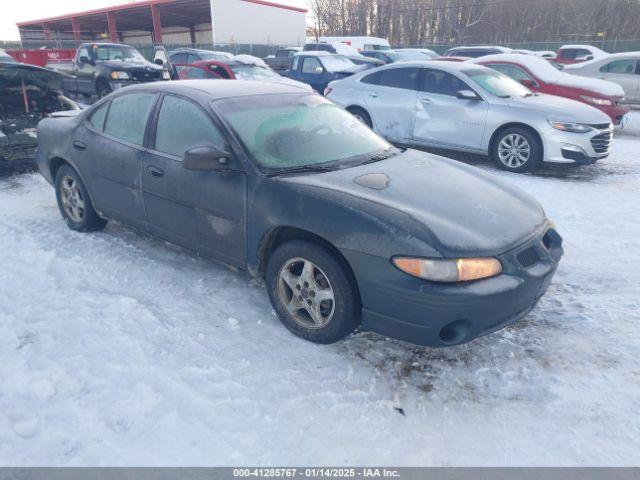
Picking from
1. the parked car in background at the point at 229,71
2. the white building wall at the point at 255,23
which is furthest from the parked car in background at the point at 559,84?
the white building wall at the point at 255,23

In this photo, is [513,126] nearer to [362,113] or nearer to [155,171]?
[362,113]

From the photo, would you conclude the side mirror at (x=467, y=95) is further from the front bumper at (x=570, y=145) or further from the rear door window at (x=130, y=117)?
the rear door window at (x=130, y=117)

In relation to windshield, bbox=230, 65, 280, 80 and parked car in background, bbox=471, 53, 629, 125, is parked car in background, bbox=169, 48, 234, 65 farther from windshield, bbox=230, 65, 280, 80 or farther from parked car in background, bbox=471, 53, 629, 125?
parked car in background, bbox=471, 53, 629, 125

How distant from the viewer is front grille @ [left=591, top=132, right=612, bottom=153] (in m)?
6.79

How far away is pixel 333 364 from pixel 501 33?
45.8 m

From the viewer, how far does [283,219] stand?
2.98 m

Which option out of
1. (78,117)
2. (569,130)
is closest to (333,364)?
(78,117)

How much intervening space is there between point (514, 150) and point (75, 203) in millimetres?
5906

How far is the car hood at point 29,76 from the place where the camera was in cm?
644

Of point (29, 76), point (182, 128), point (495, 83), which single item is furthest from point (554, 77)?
point (29, 76)

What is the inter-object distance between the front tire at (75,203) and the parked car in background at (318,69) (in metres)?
9.70

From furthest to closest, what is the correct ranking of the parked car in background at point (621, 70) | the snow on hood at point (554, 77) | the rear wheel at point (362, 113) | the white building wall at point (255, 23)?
1. the white building wall at point (255, 23)
2. the parked car in background at point (621, 70)
3. the snow on hood at point (554, 77)
4. the rear wheel at point (362, 113)

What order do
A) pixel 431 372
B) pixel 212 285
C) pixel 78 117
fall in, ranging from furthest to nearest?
pixel 78 117 → pixel 212 285 → pixel 431 372

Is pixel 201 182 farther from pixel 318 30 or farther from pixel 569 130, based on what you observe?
pixel 318 30
